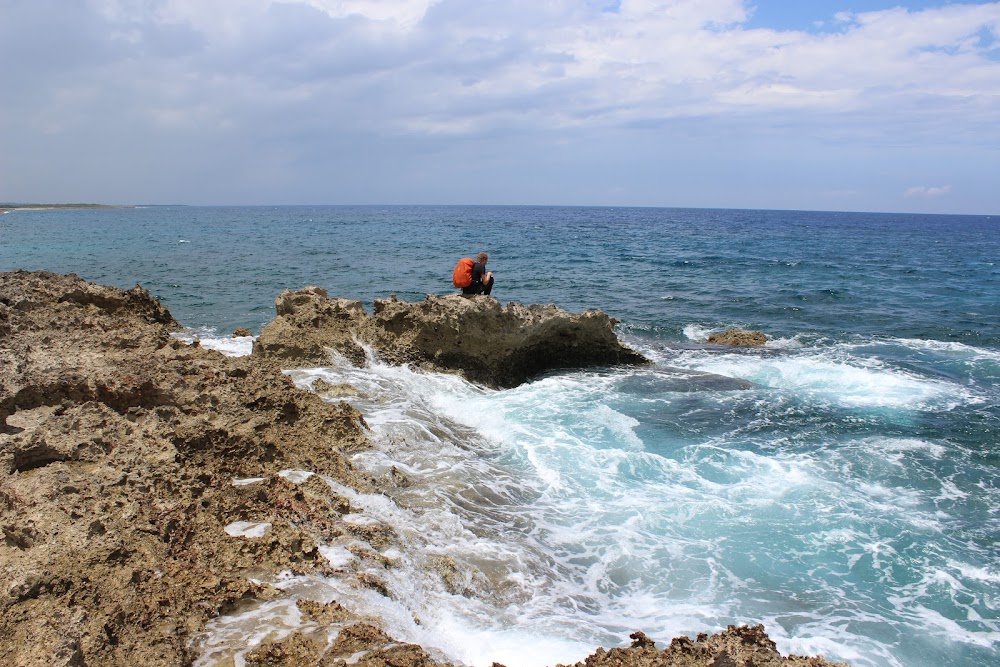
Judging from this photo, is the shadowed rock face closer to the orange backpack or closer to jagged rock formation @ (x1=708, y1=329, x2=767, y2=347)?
the orange backpack

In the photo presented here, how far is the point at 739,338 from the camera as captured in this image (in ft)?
51.0

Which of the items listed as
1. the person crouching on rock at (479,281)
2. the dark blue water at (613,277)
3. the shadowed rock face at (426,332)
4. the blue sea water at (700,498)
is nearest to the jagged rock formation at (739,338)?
the blue sea water at (700,498)

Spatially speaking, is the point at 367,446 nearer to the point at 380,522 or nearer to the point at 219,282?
the point at 380,522

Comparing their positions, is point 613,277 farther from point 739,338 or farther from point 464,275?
point 464,275

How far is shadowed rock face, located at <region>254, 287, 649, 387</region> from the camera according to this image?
1027 centimetres

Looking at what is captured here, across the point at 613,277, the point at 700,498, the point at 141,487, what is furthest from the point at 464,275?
the point at 613,277

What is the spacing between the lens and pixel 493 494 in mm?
6562

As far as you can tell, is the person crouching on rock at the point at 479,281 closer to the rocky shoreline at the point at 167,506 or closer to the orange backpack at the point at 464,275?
the orange backpack at the point at 464,275

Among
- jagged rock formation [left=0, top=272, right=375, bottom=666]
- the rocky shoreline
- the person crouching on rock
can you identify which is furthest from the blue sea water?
the person crouching on rock

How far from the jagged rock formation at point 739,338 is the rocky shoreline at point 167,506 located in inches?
420

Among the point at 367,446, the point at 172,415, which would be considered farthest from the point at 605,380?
the point at 172,415

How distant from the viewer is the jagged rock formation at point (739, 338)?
50.5 ft

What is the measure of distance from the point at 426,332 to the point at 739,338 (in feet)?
28.5

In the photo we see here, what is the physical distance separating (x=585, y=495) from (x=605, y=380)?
184 inches
